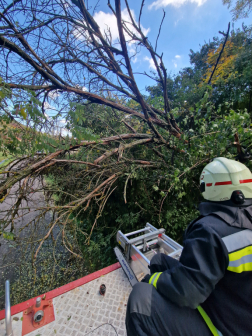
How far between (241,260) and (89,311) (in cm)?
189

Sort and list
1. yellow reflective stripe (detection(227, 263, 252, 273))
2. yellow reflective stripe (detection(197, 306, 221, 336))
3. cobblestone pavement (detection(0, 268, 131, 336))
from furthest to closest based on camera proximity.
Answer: cobblestone pavement (detection(0, 268, 131, 336)), yellow reflective stripe (detection(197, 306, 221, 336)), yellow reflective stripe (detection(227, 263, 252, 273))

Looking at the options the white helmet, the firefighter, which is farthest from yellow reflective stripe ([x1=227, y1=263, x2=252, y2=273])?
the white helmet

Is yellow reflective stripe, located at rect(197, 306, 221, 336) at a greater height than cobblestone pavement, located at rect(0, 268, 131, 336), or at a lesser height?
greater

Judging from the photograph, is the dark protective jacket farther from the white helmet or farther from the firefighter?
the white helmet

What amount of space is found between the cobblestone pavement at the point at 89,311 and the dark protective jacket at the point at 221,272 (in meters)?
1.25

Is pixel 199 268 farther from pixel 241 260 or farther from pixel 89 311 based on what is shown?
pixel 89 311

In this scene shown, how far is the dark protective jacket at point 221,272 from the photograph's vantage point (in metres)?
0.94

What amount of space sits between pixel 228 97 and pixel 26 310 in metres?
9.66

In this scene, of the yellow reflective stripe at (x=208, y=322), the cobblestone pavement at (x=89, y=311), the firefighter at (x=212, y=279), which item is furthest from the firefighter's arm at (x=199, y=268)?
the cobblestone pavement at (x=89, y=311)

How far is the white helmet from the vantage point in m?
1.18

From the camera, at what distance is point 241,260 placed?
92 cm

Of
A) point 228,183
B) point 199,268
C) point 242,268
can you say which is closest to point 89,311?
point 199,268

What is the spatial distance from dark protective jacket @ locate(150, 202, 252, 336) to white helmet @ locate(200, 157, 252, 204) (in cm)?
13

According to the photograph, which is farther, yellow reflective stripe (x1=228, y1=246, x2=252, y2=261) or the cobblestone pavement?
the cobblestone pavement
